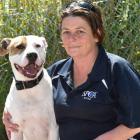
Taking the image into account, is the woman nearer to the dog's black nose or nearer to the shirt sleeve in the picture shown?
the shirt sleeve

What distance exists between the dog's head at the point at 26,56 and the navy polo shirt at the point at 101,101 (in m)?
0.31

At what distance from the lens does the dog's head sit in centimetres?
357

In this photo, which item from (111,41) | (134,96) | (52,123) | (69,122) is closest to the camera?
(134,96)

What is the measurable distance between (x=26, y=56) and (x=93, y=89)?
2.05 feet

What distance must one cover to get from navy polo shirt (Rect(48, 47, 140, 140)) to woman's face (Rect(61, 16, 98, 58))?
0.45 feet

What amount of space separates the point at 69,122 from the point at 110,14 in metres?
1.92

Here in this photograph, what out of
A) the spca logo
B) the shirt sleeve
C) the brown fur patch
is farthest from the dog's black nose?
the shirt sleeve

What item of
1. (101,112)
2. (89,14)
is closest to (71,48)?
(89,14)

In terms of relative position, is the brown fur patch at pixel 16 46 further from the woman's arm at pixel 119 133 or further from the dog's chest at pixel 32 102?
the woman's arm at pixel 119 133

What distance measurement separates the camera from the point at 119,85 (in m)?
3.16

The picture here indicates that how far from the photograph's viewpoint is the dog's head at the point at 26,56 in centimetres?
357

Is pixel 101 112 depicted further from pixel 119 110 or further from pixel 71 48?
pixel 71 48

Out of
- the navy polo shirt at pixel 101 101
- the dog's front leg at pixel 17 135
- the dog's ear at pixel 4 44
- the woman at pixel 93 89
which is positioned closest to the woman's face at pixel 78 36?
the woman at pixel 93 89

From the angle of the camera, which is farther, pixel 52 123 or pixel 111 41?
pixel 111 41
